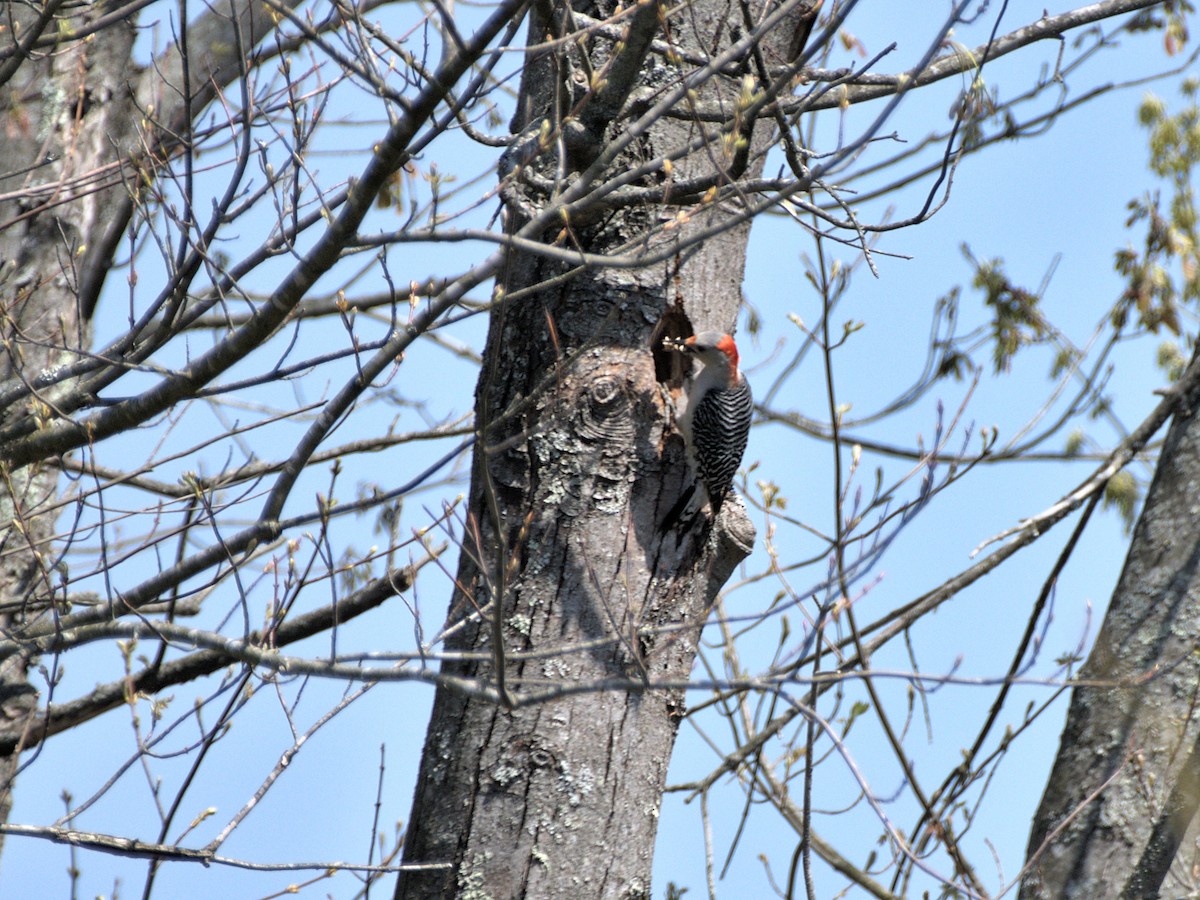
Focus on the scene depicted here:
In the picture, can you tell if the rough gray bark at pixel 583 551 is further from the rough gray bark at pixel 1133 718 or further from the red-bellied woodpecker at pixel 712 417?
the rough gray bark at pixel 1133 718

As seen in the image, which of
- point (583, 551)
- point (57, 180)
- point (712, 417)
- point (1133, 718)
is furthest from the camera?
point (57, 180)

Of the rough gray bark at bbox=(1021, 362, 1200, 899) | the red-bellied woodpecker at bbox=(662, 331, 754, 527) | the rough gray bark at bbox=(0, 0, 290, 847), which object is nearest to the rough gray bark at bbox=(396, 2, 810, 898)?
the red-bellied woodpecker at bbox=(662, 331, 754, 527)

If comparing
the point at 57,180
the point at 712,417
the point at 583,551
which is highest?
the point at 57,180

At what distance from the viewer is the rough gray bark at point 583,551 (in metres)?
3.13

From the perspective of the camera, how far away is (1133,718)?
4.01 m

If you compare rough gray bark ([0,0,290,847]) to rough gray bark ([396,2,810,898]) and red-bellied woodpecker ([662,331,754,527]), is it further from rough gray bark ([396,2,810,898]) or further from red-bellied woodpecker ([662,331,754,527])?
red-bellied woodpecker ([662,331,754,527])

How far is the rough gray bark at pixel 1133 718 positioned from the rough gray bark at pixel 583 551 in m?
1.50

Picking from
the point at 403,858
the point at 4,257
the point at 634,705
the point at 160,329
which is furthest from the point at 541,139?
the point at 4,257

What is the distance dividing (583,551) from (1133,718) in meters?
2.16

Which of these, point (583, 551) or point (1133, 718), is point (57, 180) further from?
point (1133, 718)

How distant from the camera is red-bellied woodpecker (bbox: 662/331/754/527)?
3619 mm

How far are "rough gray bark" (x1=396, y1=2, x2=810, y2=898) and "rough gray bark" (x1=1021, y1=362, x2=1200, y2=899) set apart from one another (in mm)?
1503

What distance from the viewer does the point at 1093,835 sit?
3.92 metres

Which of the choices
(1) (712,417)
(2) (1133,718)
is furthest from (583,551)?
(2) (1133,718)
